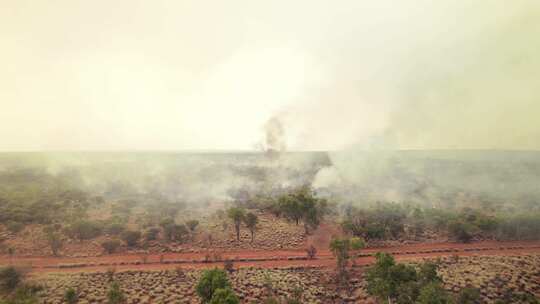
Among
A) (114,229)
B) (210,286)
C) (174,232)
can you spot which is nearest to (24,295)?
(114,229)

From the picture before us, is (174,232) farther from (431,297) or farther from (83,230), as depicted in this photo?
(431,297)

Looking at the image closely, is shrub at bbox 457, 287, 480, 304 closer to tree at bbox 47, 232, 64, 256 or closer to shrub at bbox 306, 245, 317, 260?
shrub at bbox 306, 245, 317, 260

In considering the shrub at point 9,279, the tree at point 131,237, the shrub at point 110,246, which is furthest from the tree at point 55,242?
the tree at point 131,237

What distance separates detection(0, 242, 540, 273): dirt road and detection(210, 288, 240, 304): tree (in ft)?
34.6

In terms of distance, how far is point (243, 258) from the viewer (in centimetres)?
3281

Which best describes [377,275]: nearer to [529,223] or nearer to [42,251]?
[529,223]

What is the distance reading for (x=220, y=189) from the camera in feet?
203

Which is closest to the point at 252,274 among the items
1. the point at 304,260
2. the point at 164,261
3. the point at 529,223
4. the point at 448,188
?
the point at 304,260

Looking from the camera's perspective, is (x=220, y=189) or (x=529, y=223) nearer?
(x=529, y=223)

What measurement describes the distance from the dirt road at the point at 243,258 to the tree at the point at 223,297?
10.6m

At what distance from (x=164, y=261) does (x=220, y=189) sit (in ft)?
100

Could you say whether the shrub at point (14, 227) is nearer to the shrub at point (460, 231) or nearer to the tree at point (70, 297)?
the tree at point (70, 297)

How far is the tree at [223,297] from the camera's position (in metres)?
20.0

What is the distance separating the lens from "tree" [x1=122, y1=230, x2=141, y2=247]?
117 feet
